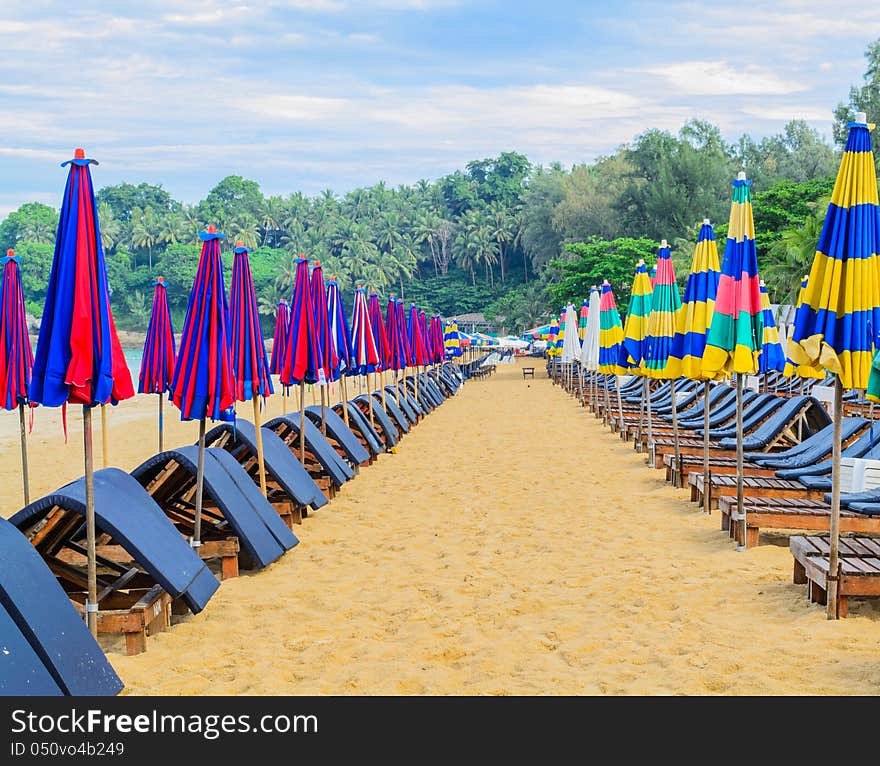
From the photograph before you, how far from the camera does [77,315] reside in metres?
4.55

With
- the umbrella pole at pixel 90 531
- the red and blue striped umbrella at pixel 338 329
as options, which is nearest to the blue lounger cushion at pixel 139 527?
the umbrella pole at pixel 90 531

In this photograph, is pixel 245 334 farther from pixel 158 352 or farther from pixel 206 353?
pixel 158 352

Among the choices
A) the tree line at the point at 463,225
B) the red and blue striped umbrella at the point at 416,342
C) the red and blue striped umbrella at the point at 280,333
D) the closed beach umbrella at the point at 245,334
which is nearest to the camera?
the closed beach umbrella at the point at 245,334

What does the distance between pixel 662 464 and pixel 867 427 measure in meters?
2.52

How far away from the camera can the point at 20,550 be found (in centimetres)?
396

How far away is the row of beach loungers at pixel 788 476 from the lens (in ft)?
17.7

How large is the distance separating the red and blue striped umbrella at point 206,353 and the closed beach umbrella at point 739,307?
351 cm

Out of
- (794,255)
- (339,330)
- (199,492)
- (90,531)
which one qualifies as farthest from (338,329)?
(794,255)

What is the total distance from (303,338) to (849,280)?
5.70 m

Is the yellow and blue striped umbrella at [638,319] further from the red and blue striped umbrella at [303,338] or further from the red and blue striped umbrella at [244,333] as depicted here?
the red and blue striped umbrella at [244,333]

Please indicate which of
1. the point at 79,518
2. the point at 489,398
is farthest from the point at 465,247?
the point at 79,518

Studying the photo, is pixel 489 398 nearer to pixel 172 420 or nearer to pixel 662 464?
pixel 172 420

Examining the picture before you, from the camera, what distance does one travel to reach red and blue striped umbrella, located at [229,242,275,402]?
7285mm
